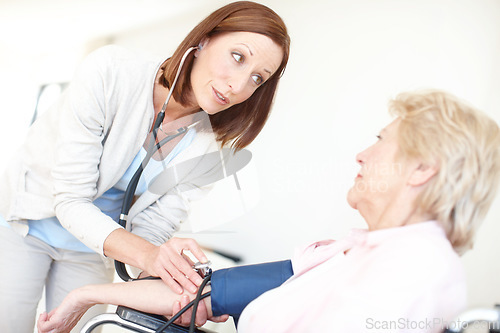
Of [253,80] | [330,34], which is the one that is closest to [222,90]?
[253,80]

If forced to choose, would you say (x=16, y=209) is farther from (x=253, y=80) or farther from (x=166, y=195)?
(x=253, y=80)

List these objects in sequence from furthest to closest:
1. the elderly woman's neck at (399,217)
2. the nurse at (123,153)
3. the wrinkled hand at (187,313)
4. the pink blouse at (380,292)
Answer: the nurse at (123,153) → the wrinkled hand at (187,313) → the elderly woman's neck at (399,217) → the pink blouse at (380,292)

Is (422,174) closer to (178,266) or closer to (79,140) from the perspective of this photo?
(178,266)

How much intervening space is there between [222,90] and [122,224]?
386 millimetres

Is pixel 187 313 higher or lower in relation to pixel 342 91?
lower

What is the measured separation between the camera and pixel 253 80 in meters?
1.05

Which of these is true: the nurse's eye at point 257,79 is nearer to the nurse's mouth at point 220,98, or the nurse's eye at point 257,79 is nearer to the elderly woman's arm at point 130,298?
the nurse's mouth at point 220,98

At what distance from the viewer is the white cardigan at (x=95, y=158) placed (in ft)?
3.32

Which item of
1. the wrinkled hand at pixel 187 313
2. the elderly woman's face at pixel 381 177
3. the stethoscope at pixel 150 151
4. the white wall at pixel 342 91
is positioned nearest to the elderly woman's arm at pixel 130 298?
the wrinkled hand at pixel 187 313

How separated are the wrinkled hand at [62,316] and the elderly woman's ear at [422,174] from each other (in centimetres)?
66

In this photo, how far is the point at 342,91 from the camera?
1309mm

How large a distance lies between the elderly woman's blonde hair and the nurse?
0.42m

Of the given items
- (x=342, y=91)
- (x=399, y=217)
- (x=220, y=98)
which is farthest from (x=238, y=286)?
(x=342, y=91)

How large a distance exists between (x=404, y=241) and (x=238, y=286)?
0.32m
